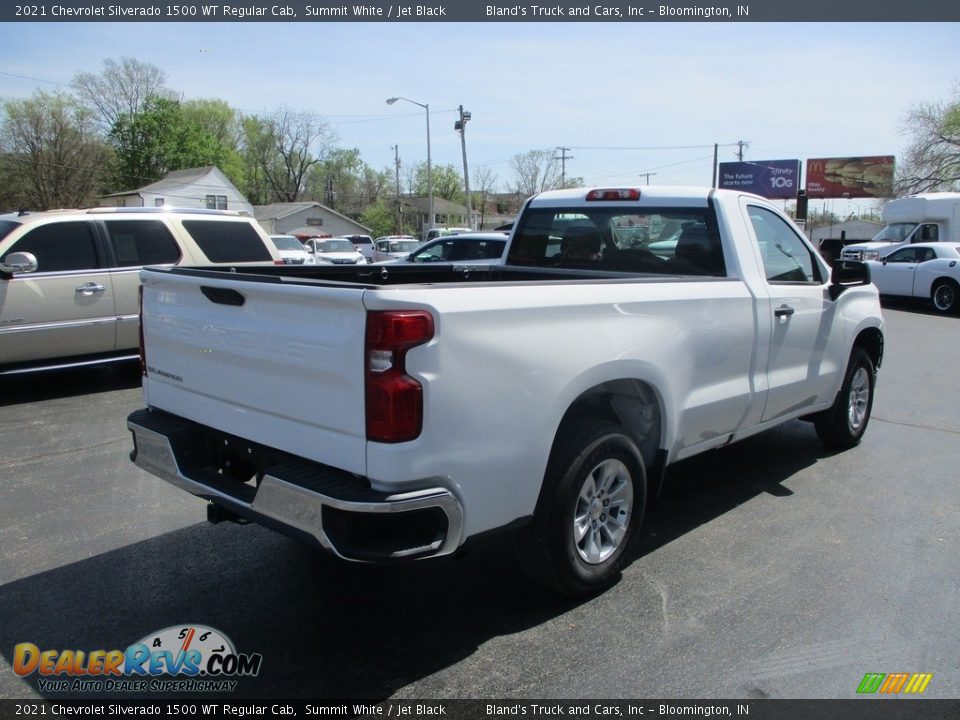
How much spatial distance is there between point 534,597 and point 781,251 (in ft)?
9.68

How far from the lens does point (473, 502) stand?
291 centimetres

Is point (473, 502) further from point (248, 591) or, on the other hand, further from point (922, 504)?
point (922, 504)

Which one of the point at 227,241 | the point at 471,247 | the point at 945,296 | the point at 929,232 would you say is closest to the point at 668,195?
the point at 227,241

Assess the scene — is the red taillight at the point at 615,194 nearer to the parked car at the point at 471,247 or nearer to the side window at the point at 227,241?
the side window at the point at 227,241

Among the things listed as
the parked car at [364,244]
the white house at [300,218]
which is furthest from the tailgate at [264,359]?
the white house at [300,218]

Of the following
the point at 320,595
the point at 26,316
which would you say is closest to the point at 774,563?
the point at 320,595

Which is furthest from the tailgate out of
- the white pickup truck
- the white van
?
the white van

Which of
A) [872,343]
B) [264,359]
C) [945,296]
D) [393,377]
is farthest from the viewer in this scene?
[945,296]

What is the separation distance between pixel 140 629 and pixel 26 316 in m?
5.41

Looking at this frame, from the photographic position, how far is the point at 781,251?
513 cm

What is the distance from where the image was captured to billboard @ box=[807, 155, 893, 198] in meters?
53.7

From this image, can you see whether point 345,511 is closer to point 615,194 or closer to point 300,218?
point 615,194

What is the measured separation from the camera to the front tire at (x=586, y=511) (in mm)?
3330

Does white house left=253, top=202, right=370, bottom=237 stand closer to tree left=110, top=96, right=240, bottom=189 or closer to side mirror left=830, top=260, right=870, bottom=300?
tree left=110, top=96, right=240, bottom=189
